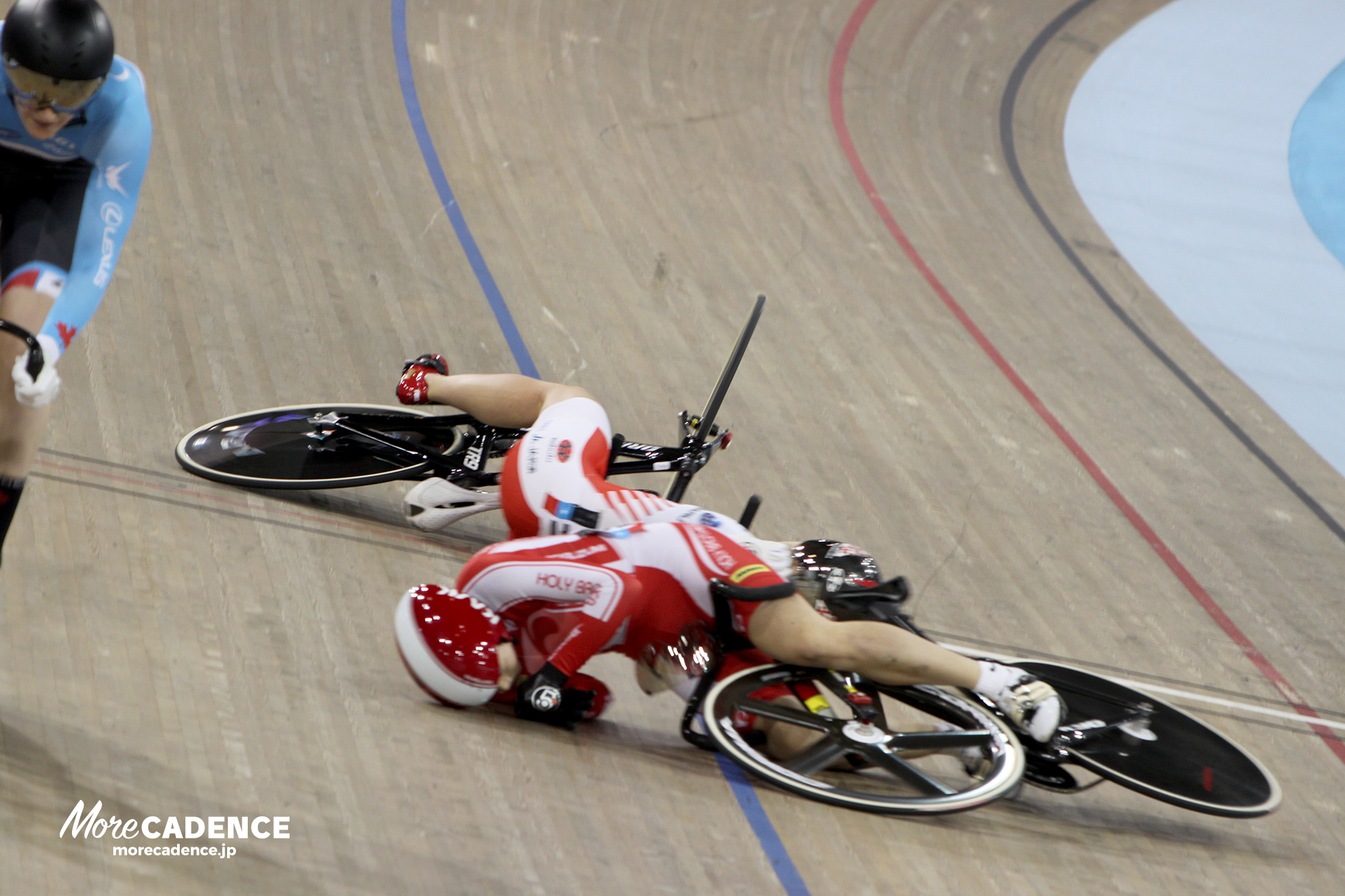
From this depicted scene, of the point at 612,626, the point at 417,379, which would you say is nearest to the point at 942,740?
the point at 612,626

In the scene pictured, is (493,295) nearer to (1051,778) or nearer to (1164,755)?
(1051,778)

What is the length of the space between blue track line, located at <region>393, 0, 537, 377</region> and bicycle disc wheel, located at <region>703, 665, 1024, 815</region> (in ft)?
6.64

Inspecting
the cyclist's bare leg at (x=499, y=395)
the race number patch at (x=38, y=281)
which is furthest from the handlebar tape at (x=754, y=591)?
the race number patch at (x=38, y=281)

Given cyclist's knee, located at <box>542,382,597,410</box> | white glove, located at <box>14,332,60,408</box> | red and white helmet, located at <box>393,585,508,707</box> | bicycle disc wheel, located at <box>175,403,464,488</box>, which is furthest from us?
bicycle disc wheel, located at <box>175,403,464,488</box>

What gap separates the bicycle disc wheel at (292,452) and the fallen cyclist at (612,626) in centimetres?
92

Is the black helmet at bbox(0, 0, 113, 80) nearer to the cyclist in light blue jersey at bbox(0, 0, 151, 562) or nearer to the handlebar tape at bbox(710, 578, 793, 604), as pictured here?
the cyclist in light blue jersey at bbox(0, 0, 151, 562)

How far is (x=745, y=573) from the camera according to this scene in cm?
281

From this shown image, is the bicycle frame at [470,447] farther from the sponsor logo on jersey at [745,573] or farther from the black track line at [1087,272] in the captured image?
the black track line at [1087,272]

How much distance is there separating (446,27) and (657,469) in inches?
181

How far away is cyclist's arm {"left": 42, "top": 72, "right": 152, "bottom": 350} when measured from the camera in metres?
2.54

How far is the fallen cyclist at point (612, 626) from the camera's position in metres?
2.73

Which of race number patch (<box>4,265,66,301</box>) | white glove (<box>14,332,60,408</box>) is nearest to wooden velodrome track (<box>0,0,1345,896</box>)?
white glove (<box>14,332,60,408</box>)

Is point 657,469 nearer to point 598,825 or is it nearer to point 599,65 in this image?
point 598,825

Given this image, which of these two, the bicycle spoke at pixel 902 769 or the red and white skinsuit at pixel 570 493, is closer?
the bicycle spoke at pixel 902 769
